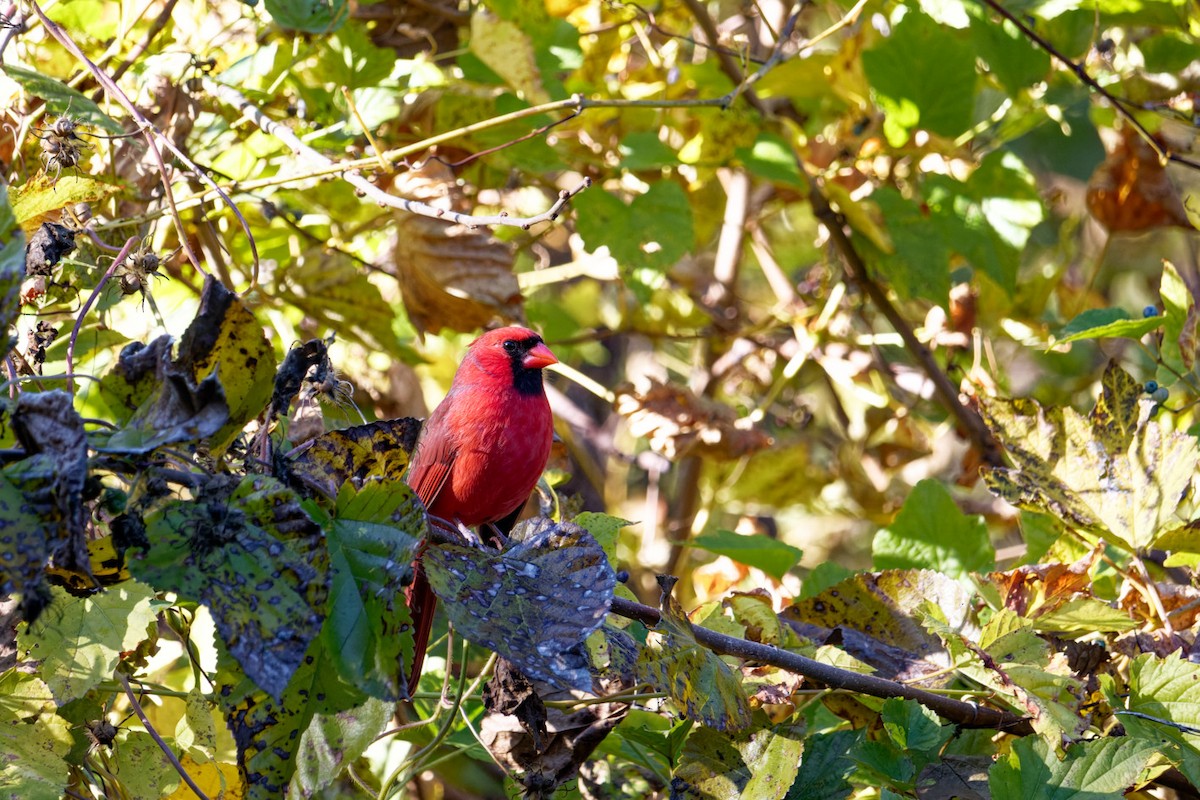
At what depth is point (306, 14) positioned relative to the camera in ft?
6.73

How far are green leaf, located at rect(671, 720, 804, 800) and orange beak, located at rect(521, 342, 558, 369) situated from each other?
1.11 m

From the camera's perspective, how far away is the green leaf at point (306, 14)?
2.02 metres

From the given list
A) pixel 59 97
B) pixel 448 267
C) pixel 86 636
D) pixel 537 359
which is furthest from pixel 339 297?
pixel 86 636

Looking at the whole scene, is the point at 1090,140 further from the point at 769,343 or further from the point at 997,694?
the point at 997,694

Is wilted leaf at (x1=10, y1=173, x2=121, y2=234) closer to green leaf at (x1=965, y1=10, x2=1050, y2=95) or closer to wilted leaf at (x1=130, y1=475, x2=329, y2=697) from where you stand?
wilted leaf at (x1=130, y1=475, x2=329, y2=697)

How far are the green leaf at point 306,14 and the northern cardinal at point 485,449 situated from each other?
2.42ft

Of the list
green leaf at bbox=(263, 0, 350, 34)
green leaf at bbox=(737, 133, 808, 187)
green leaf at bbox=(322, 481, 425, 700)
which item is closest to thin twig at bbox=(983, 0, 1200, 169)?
green leaf at bbox=(737, 133, 808, 187)

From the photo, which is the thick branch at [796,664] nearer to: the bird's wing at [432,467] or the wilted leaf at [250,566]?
the wilted leaf at [250,566]

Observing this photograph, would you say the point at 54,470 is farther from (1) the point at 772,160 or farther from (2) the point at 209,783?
(1) the point at 772,160

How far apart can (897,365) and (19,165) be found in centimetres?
232

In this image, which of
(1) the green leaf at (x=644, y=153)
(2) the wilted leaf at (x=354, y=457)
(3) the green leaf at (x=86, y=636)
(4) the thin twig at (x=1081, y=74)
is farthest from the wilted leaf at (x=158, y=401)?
(4) the thin twig at (x=1081, y=74)

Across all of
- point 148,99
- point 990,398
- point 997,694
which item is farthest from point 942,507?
point 148,99

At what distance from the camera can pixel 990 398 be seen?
1.68 meters

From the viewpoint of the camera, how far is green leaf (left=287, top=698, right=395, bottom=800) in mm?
1140
